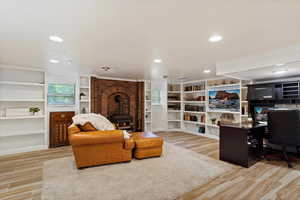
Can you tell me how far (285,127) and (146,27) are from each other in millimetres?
3346

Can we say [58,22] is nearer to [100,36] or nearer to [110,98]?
[100,36]

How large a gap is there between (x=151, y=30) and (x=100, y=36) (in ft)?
2.38

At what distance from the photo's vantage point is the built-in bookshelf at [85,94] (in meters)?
5.03

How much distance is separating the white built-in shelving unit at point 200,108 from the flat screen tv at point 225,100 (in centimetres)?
10

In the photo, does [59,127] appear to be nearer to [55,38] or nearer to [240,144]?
[55,38]

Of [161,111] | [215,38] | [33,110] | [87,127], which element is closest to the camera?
[215,38]

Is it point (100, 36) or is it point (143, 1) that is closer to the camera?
point (143, 1)

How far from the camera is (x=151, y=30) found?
1958 millimetres

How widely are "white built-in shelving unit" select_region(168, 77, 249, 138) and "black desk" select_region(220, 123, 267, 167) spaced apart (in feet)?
4.51

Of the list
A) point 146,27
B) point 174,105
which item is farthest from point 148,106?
point 146,27

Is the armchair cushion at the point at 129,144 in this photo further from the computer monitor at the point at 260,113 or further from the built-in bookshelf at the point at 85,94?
the computer monitor at the point at 260,113

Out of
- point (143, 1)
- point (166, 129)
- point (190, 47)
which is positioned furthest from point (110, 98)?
point (143, 1)

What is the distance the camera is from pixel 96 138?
2891mm

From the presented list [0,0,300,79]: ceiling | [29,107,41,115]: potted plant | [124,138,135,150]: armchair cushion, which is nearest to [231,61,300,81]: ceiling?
[0,0,300,79]: ceiling
